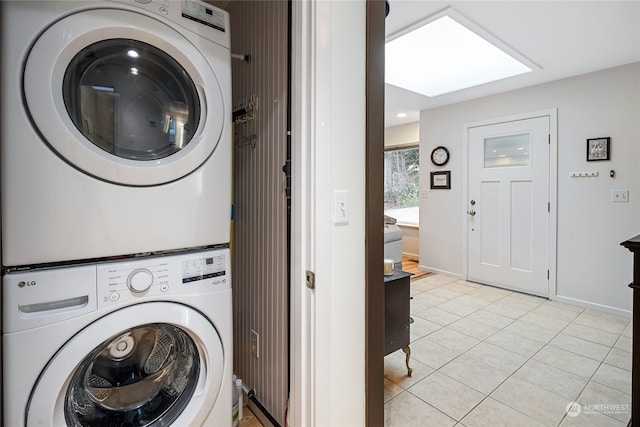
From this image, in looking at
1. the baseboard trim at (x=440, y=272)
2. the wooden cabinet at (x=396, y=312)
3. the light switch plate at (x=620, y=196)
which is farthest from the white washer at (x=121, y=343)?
the baseboard trim at (x=440, y=272)

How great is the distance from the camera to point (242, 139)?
1.66 meters

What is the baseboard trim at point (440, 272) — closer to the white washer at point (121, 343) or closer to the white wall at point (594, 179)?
the white wall at point (594, 179)

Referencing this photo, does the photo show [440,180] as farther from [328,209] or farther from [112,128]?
[112,128]

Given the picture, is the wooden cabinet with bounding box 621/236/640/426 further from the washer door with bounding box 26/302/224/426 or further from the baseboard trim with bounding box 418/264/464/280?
the baseboard trim with bounding box 418/264/464/280

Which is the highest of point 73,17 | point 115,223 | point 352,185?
point 73,17

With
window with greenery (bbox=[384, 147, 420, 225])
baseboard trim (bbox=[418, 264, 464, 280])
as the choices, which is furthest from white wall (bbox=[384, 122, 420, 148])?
baseboard trim (bbox=[418, 264, 464, 280])

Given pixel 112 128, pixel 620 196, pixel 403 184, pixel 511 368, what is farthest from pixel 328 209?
pixel 403 184

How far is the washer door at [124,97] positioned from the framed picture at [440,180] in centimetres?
372

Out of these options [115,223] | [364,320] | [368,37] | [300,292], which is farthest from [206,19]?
[364,320]

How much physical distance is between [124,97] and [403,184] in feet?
17.4

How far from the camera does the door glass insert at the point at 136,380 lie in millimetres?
1024

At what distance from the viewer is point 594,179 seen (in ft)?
10.1

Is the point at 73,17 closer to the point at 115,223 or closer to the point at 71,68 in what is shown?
the point at 71,68

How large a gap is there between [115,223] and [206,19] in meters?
0.78
